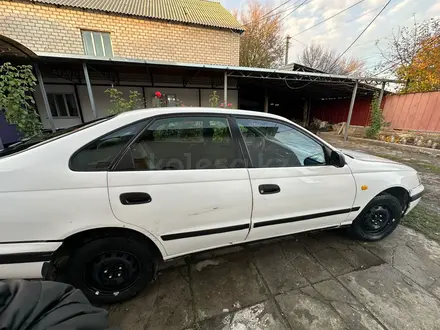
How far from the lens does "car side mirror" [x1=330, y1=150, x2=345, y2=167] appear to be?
1947 millimetres

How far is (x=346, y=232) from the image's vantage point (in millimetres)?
2549

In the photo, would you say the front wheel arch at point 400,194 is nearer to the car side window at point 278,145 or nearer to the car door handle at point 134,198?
the car side window at point 278,145

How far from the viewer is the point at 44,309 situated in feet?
2.63

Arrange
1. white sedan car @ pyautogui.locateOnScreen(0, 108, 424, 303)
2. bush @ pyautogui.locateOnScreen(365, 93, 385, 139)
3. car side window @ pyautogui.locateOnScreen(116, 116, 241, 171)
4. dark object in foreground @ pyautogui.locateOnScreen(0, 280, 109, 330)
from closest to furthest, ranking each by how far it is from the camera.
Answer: dark object in foreground @ pyautogui.locateOnScreen(0, 280, 109, 330) < white sedan car @ pyautogui.locateOnScreen(0, 108, 424, 303) < car side window @ pyautogui.locateOnScreen(116, 116, 241, 171) < bush @ pyautogui.locateOnScreen(365, 93, 385, 139)

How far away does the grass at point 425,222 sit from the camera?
271 centimetres

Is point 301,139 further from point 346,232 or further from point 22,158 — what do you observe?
point 22,158

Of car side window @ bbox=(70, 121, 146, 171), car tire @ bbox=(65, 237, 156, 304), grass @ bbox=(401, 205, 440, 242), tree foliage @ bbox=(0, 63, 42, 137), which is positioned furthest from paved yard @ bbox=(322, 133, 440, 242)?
tree foliage @ bbox=(0, 63, 42, 137)

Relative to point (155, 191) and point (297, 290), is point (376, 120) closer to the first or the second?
point (297, 290)

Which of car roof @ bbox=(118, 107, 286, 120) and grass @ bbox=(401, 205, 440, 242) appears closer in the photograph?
car roof @ bbox=(118, 107, 286, 120)

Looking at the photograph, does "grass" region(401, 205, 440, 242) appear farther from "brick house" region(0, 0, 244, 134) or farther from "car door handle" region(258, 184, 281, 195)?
"brick house" region(0, 0, 244, 134)

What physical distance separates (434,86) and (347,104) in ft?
13.0

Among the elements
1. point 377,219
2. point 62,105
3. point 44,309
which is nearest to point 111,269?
point 44,309

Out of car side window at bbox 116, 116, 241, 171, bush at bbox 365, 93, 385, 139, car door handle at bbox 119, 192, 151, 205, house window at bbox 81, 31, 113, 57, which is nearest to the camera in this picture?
car door handle at bbox 119, 192, 151, 205

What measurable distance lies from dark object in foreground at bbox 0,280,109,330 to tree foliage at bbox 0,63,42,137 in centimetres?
403
